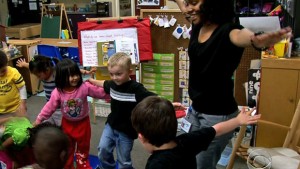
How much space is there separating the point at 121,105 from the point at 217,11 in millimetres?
946

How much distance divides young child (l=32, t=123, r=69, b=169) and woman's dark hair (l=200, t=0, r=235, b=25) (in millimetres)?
817

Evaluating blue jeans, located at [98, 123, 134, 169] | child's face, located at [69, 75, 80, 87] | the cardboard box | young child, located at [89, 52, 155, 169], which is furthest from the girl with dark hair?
the cardboard box

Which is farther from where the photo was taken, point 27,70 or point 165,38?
point 27,70

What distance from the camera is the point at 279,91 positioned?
243 cm

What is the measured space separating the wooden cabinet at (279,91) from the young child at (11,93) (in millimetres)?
1956

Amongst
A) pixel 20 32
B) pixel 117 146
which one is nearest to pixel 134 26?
pixel 117 146

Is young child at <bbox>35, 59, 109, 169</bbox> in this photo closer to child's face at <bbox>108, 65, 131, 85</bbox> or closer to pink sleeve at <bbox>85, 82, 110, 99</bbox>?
pink sleeve at <bbox>85, 82, 110, 99</bbox>

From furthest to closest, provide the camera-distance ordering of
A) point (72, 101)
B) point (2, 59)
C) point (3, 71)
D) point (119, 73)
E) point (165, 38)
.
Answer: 1. point (165, 38)
2. point (3, 71)
3. point (2, 59)
4. point (72, 101)
5. point (119, 73)

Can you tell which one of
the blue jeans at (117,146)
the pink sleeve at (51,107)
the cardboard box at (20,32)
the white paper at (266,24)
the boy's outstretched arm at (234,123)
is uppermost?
the white paper at (266,24)

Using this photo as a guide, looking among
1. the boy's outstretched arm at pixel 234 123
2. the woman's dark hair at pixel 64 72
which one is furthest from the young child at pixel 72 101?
the boy's outstretched arm at pixel 234 123

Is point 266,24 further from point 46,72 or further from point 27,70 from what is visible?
point 27,70

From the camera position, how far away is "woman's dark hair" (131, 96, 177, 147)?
1204 millimetres

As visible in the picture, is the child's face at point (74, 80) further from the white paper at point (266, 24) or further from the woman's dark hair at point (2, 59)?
the white paper at point (266, 24)

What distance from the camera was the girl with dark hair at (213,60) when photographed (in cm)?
135
